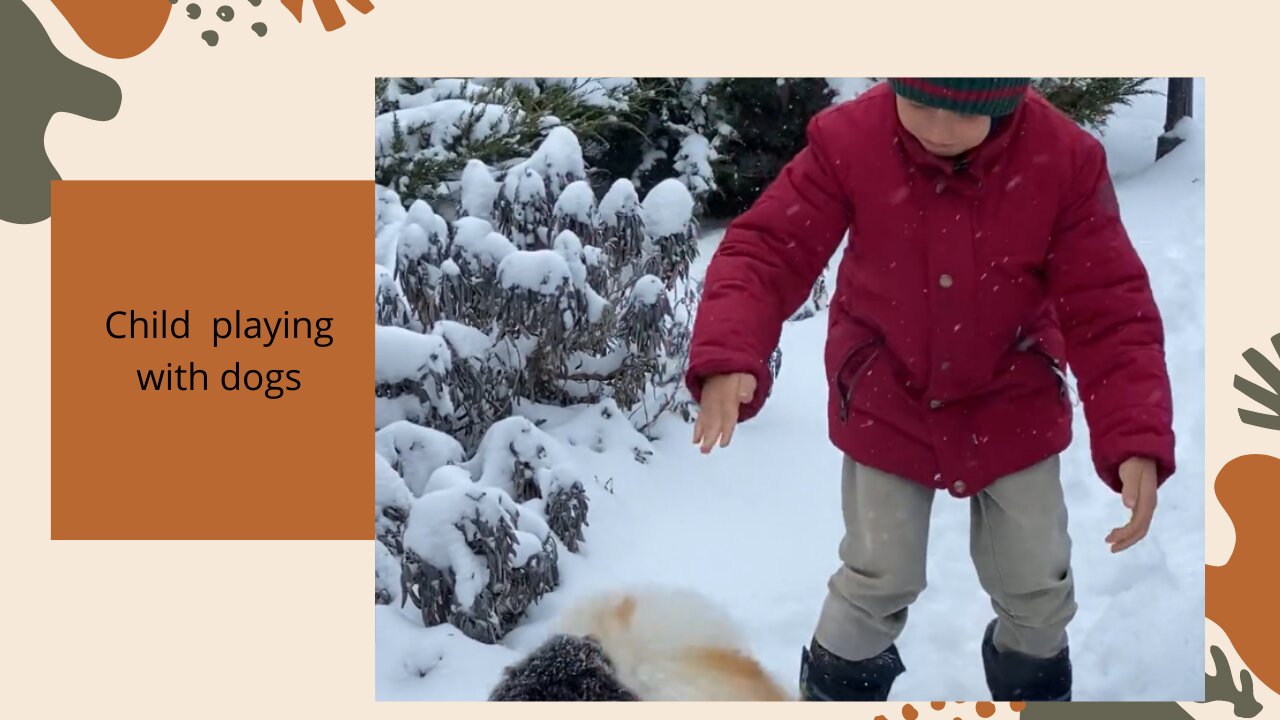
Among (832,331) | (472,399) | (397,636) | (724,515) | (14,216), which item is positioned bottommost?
(397,636)

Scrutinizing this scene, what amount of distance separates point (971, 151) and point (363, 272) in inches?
39.6

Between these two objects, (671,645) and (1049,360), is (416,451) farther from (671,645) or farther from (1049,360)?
(1049,360)

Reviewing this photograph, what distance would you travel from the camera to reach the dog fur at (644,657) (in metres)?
2.08

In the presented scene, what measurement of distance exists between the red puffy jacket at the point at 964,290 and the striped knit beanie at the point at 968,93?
48 millimetres

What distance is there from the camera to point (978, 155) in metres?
1.69

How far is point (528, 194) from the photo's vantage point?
98.3 inches

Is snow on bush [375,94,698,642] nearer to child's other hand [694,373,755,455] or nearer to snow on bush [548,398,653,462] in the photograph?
snow on bush [548,398,653,462]

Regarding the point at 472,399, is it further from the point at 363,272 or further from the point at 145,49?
the point at 145,49

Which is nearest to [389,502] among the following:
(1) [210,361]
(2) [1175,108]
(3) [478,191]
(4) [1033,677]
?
(1) [210,361]

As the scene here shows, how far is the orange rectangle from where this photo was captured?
6.28ft

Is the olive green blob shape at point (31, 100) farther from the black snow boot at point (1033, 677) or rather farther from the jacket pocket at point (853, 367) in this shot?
the black snow boot at point (1033, 677)

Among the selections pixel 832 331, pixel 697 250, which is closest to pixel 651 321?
pixel 697 250

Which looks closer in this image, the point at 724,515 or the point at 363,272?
the point at 363,272

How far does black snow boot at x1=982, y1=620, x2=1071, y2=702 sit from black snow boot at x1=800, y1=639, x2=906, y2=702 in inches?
7.0
